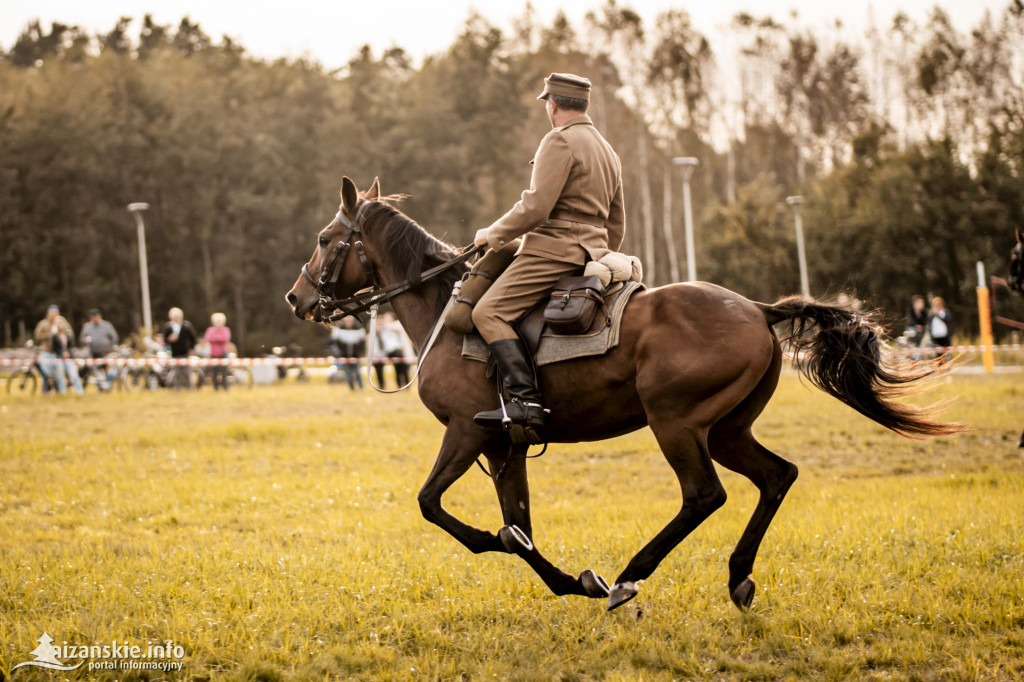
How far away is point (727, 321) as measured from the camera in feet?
19.5

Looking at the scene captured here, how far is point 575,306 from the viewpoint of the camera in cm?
602

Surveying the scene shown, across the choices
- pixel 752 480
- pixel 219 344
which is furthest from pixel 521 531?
pixel 219 344

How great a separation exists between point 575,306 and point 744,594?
2.06 meters

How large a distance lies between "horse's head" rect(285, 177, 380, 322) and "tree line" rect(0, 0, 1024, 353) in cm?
4120

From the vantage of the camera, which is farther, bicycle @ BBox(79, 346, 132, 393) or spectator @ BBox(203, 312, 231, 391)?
bicycle @ BBox(79, 346, 132, 393)

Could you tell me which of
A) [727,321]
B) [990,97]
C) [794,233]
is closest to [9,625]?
[727,321]

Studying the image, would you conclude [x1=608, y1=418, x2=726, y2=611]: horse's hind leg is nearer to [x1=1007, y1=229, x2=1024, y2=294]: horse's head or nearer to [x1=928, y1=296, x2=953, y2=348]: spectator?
[x1=1007, y1=229, x2=1024, y2=294]: horse's head

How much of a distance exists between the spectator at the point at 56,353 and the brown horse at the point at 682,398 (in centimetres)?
2118

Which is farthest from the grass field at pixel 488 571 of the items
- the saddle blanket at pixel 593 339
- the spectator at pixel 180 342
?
the spectator at pixel 180 342

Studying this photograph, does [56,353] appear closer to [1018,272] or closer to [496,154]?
[1018,272]

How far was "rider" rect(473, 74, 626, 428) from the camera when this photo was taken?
20.0 feet

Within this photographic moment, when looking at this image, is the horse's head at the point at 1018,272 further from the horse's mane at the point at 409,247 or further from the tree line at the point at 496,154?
the tree line at the point at 496,154

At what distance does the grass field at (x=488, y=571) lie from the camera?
213 inches

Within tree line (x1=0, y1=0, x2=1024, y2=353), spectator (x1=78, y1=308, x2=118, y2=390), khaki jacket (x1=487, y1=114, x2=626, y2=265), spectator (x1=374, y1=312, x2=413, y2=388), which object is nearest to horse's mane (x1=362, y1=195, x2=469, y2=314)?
khaki jacket (x1=487, y1=114, x2=626, y2=265)
